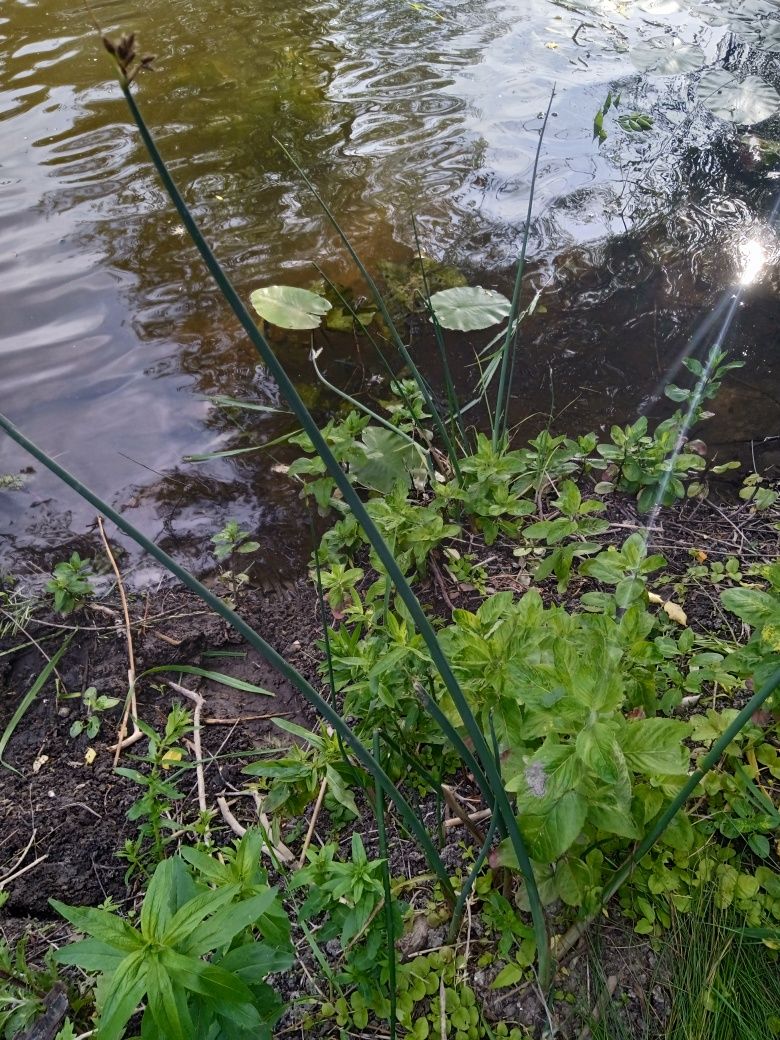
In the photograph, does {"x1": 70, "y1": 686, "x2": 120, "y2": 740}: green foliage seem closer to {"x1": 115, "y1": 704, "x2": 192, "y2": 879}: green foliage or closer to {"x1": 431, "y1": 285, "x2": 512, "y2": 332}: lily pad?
{"x1": 115, "y1": 704, "x2": 192, "y2": 879}: green foliage

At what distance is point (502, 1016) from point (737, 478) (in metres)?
1.85

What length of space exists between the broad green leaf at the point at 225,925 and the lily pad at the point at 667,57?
5617 millimetres

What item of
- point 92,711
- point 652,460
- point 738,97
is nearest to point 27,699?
point 92,711

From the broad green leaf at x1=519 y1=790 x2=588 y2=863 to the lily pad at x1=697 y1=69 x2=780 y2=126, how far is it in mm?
4719

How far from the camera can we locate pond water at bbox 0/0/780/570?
2.89 m

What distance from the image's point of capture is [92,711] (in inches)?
75.0

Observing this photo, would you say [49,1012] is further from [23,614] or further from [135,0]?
[135,0]

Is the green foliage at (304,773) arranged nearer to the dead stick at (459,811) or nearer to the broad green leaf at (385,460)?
the dead stick at (459,811)

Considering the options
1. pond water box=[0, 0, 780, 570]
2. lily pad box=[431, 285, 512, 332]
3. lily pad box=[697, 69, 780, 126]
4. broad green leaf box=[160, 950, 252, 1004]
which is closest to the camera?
broad green leaf box=[160, 950, 252, 1004]

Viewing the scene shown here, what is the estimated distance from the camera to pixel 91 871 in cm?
156

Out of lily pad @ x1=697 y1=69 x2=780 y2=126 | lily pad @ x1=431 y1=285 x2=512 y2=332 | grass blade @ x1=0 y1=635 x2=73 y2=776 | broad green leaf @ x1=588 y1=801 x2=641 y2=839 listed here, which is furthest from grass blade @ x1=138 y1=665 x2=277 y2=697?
lily pad @ x1=697 y1=69 x2=780 y2=126

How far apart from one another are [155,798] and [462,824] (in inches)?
27.0

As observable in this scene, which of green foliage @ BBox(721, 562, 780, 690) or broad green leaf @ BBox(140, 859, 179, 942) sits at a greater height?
broad green leaf @ BBox(140, 859, 179, 942)

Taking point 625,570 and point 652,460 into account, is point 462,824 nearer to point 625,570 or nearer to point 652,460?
point 625,570
